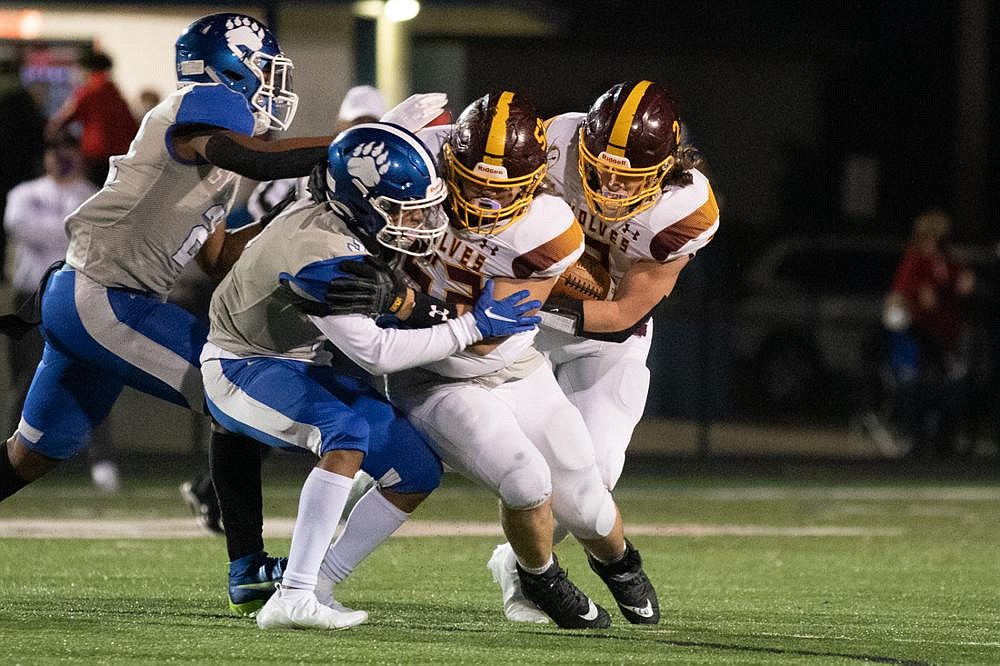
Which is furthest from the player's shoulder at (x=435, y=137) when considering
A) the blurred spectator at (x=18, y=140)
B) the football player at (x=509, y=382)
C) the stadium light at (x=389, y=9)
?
the stadium light at (x=389, y=9)

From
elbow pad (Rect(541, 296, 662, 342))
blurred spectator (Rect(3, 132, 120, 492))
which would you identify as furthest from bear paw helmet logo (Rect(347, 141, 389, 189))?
blurred spectator (Rect(3, 132, 120, 492))

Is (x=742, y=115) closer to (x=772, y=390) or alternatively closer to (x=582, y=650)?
(x=772, y=390)

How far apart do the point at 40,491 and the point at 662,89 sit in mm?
5307

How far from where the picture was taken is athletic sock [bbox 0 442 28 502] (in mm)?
6082

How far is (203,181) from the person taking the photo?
19.5ft

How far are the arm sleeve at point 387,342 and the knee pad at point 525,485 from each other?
14.8 inches

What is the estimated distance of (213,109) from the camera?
19.0ft

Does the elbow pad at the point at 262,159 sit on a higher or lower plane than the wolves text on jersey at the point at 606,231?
higher

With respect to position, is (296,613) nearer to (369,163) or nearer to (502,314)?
(502,314)

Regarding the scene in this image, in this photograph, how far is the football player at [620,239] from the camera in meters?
5.75

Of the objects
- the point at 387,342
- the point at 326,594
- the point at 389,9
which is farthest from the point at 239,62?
the point at 389,9

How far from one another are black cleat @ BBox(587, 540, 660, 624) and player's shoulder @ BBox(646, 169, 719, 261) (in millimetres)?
913

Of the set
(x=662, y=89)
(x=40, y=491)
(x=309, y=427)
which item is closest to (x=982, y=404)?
(x=40, y=491)

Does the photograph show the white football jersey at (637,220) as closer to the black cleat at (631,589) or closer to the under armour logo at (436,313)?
the under armour logo at (436,313)
